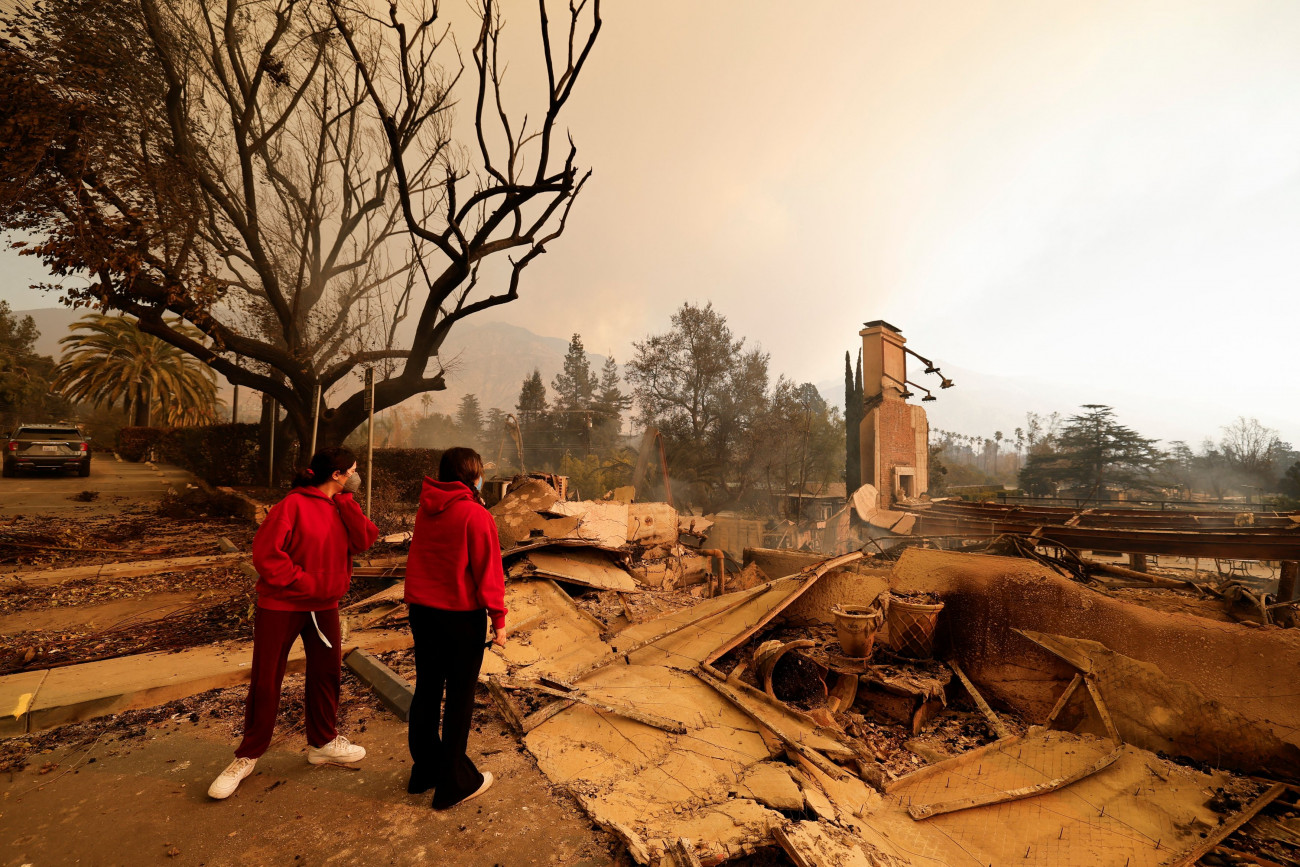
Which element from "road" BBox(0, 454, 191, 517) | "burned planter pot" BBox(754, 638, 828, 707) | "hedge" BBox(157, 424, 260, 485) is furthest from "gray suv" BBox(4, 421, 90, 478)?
"burned planter pot" BBox(754, 638, 828, 707)

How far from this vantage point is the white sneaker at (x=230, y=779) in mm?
2723

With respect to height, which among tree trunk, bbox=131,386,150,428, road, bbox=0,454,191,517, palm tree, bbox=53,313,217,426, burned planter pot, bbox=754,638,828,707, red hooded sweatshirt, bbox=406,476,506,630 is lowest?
burned planter pot, bbox=754,638,828,707

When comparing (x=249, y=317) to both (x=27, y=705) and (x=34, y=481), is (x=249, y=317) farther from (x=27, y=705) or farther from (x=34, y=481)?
(x=27, y=705)

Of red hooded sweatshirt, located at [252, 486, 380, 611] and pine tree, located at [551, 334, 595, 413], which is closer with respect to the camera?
red hooded sweatshirt, located at [252, 486, 380, 611]

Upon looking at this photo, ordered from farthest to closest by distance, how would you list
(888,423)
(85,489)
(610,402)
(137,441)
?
(610,402)
(137,441)
(888,423)
(85,489)

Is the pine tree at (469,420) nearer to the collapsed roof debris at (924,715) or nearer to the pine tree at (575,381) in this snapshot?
the pine tree at (575,381)

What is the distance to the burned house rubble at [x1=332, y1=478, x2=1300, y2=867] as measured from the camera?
9.54 ft

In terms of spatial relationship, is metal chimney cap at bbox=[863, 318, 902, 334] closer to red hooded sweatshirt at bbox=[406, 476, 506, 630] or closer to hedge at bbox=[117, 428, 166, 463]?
red hooded sweatshirt at bbox=[406, 476, 506, 630]

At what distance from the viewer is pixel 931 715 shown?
481cm

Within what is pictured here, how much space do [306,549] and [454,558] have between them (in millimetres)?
850

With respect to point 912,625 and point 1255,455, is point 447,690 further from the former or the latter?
point 1255,455

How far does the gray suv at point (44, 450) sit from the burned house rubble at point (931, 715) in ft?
58.7

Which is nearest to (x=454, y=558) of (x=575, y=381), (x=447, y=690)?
(x=447, y=690)

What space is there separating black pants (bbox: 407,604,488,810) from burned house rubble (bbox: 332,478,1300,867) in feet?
2.07
